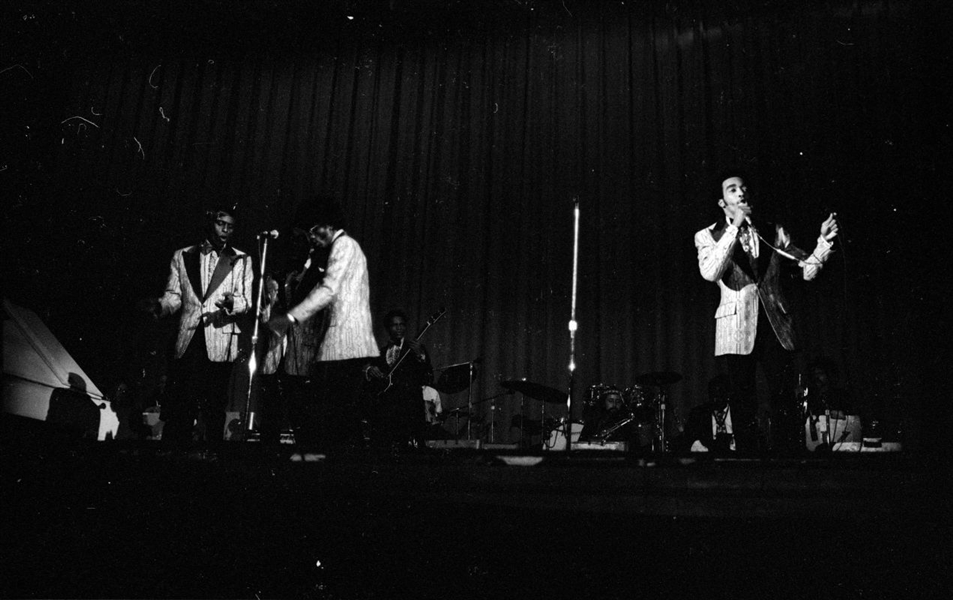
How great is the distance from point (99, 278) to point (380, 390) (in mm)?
5118

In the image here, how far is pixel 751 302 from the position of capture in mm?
3631

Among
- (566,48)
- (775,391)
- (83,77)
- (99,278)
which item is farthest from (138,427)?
(566,48)

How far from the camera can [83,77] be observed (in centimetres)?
912

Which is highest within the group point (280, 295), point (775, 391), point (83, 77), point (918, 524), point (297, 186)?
point (83, 77)

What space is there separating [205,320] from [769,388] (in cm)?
309

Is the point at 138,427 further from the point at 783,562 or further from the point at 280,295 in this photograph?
the point at 783,562

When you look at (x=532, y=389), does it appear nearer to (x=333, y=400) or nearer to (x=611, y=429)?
(x=611, y=429)

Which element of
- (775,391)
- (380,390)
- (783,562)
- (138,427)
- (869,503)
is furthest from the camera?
(138,427)

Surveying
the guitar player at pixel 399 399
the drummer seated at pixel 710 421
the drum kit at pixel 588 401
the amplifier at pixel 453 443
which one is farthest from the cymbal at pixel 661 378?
the guitar player at pixel 399 399

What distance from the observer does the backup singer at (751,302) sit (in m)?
3.54

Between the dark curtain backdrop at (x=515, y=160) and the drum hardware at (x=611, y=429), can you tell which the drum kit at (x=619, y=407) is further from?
the dark curtain backdrop at (x=515, y=160)

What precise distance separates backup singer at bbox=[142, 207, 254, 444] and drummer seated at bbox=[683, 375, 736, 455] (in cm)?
390

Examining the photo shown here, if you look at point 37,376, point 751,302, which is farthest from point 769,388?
point 37,376

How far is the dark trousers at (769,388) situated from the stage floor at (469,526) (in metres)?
1.16
